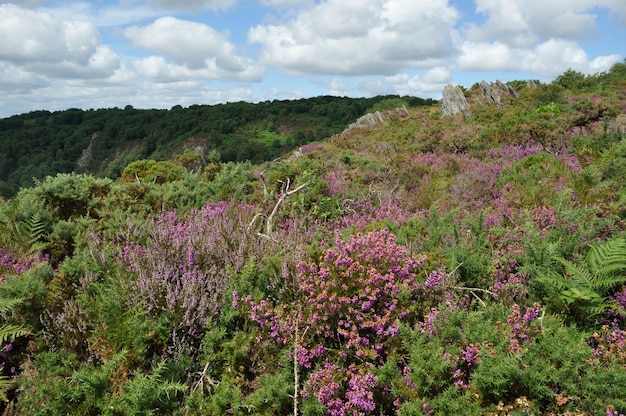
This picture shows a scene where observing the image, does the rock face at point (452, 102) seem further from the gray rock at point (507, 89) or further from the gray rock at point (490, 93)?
the gray rock at point (507, 89)

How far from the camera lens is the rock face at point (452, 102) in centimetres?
2776

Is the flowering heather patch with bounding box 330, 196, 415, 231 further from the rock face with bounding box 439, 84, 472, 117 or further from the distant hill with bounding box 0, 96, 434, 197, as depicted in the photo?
the distant hill with bounding box 0, 96, 434, 197

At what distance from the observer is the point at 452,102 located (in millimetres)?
29266

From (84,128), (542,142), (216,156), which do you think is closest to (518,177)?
(542,142)

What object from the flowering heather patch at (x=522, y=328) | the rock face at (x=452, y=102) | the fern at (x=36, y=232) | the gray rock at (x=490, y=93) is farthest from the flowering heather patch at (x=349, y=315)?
the gray rock at (x=490, y=93)

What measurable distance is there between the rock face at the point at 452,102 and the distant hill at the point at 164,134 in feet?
195

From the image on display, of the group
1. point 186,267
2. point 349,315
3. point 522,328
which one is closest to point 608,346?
point 522,328

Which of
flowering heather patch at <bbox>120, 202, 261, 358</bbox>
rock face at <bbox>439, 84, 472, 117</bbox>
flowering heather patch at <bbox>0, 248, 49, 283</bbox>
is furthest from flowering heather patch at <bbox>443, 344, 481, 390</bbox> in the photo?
rock face at <bbox>439, 84, 472, 117</bbox>

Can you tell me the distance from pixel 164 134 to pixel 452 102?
10858 centimetres

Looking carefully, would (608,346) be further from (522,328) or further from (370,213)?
(370,213)

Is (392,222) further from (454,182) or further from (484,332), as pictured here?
(454,182)

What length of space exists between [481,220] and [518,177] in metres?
3.22

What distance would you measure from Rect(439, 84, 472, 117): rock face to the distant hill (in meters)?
59.6

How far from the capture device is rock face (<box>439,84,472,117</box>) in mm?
27759
